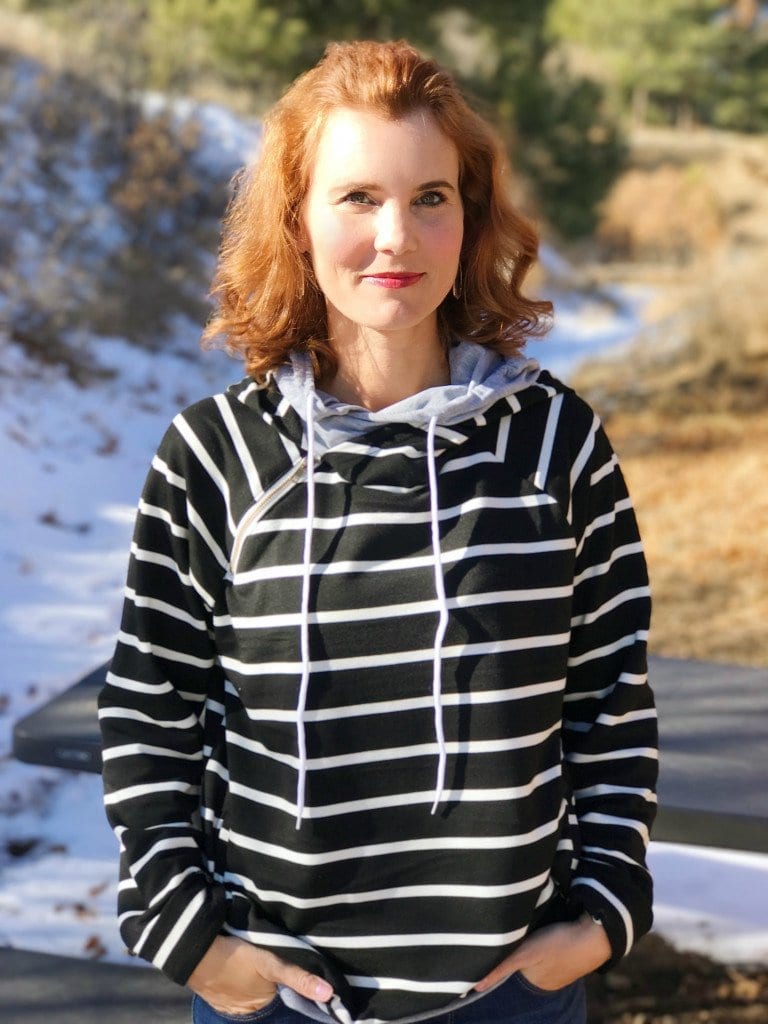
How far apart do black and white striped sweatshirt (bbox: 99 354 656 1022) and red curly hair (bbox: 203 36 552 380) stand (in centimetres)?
13

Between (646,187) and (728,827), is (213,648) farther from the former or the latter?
(646,187)

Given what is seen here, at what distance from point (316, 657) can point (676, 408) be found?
8.58 metres

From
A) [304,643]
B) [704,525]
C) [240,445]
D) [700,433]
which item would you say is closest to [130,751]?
[304,643]

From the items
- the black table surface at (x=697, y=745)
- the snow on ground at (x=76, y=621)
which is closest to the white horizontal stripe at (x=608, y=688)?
the black table surface at (x=697, y=745)

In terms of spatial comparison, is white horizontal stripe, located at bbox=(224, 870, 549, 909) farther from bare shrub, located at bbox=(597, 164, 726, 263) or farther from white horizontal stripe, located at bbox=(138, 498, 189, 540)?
bare shrub, located at bbox=(597, 164, 726, 263)

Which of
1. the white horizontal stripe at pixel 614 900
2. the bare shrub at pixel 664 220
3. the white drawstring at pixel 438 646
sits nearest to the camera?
the white drawstring at pixel 438 646

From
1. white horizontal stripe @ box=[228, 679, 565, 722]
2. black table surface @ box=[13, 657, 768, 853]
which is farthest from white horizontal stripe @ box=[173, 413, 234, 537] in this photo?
black table surface @ box=[13, 657, 768, 853]

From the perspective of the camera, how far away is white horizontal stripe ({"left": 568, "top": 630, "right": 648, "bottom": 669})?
1407 mm

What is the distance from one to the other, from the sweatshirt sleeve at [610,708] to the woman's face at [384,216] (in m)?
0.27

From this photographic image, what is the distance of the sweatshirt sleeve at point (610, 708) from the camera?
1.38 metres

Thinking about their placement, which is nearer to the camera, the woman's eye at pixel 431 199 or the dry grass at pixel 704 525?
the woman's eye at pixel 431 199

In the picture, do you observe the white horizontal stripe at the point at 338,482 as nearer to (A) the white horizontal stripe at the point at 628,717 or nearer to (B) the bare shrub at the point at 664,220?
(A) the white horizontal stripe at the point at 628,717

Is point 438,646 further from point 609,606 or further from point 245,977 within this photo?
point 245,977

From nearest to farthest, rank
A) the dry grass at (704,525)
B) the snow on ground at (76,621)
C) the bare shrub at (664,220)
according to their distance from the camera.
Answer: the snow on ground at (76,621)
the dry grass at (704,525)
the bare shrub at (664,220)
